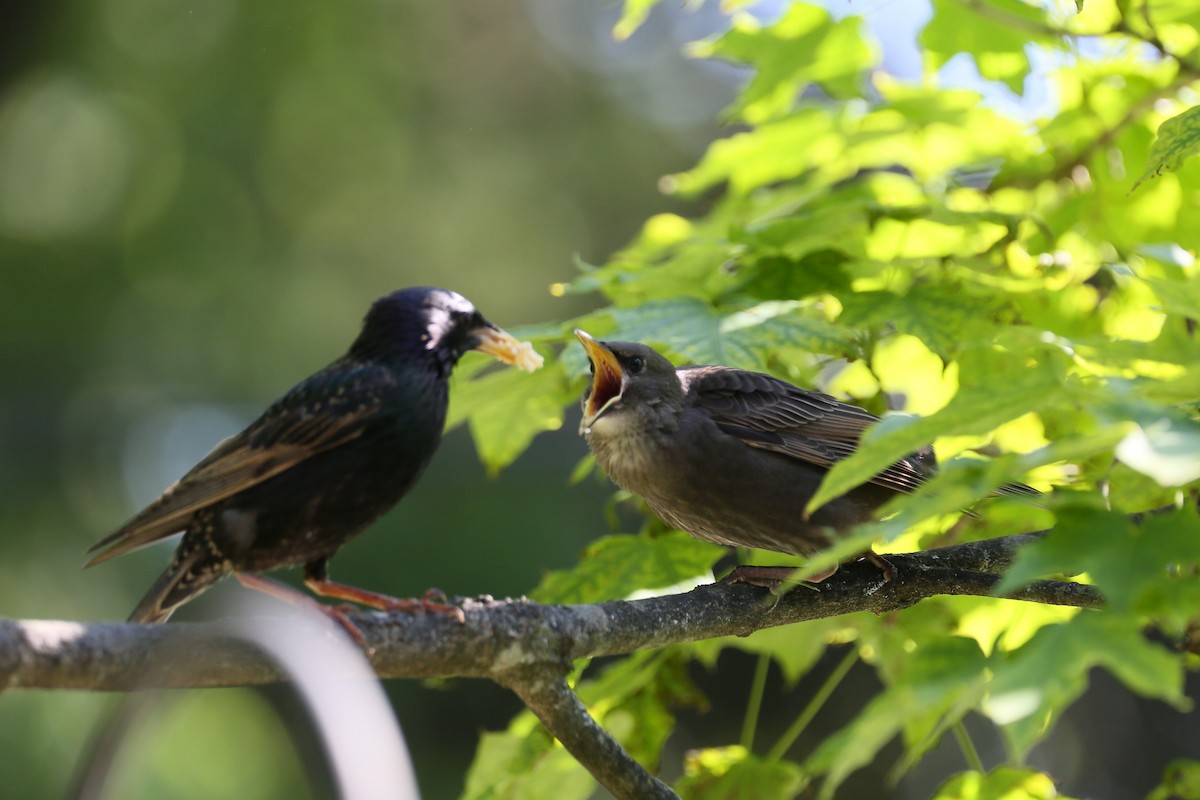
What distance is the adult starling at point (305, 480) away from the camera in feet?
9.09

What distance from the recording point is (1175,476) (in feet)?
4.08

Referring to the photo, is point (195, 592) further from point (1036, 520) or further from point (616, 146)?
point (616, 146)

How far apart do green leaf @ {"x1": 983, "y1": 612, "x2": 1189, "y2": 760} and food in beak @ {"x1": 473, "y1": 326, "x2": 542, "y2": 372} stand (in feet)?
5.74

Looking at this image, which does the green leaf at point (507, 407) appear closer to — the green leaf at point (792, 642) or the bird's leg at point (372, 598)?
the bird's leg at point (372, 598)

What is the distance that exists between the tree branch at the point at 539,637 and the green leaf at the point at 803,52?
1.56 m

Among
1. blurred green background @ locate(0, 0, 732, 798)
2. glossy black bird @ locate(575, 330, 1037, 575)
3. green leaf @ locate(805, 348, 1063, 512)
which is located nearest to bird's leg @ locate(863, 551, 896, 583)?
glossy black bird @ locate(575, 330, 1037, 575)

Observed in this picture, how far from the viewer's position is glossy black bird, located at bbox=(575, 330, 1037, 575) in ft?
9.70

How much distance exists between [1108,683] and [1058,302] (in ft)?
22.9

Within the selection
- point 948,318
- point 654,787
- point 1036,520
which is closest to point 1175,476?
point 654,787

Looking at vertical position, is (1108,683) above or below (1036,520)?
below

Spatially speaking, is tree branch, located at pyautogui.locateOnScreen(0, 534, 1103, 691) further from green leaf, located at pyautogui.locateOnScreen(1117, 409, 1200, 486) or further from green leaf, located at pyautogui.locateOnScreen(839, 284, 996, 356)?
green leaf, located at pyautogui.locateOnScreen(1117, 409, 1200, 486)

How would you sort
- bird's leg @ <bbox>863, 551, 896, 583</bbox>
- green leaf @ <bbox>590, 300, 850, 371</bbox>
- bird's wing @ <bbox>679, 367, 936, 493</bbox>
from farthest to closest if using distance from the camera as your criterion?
bird's wing @ <bbox>679, 367, 936, 493</bbox>, bird's leg @ <bbox>863, 551, 896, 583</bbox>, green leaf @ <bbox>590, 300, 850, 371</bbox>

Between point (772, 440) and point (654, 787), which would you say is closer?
point (654, 787)

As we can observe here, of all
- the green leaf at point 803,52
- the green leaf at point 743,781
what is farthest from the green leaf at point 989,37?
the green leaf at point 743,781
